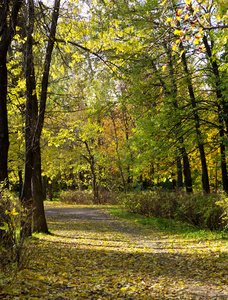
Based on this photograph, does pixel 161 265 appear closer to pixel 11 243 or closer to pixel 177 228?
pixel 11 243

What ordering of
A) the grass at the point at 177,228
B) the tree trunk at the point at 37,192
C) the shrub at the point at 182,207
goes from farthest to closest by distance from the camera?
the tree trunk at the point at 37,192
the shrub at the point at 182,207
the grass at the point at 177,228

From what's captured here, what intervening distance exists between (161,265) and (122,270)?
2.81 ft

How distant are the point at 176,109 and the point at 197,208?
3.77m

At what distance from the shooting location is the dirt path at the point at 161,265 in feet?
13.3

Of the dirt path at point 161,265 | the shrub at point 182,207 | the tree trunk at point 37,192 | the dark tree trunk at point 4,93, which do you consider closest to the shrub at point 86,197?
the shrub at point 182,207

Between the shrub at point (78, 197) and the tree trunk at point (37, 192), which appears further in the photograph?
the shrub at point (78, 197)

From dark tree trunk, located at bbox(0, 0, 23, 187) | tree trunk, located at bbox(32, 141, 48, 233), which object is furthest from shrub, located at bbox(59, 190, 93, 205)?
dark tree trunk, located at bbox(0, 0, 23, 187)

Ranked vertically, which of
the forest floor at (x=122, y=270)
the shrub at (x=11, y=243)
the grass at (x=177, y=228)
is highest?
the shrub at (x=11, y=243)

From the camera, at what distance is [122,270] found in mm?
5250

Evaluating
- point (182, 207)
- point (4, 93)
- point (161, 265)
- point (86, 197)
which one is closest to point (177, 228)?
point (182, 207)

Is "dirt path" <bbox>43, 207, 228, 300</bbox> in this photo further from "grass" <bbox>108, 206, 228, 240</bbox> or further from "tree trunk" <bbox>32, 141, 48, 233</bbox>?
"tree trunk" <bbox>32, 141, 48, 233</bbox>

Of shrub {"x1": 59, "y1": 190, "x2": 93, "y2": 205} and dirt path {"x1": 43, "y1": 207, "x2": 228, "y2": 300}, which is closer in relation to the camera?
dirt path {"x1": 43, "y1": 207, "x2": 228, "y2": 300}

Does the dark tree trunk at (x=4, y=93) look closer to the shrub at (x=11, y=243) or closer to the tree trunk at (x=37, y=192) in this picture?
the shrub at (x=11, y=243)

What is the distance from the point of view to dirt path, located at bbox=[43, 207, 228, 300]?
4047 millimetres
